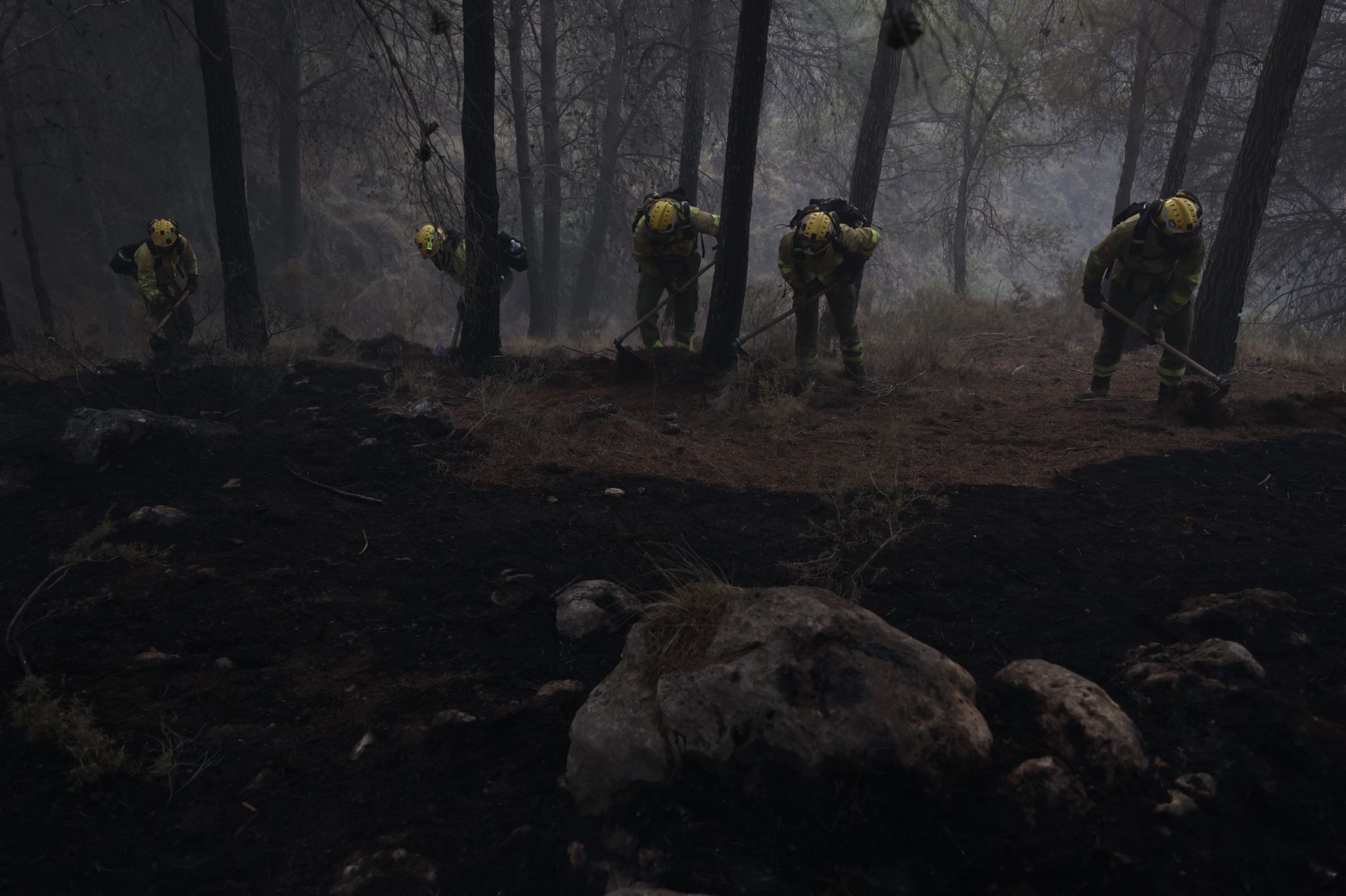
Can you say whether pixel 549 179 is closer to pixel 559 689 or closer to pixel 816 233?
pixel 816 233

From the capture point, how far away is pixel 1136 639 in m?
2.95

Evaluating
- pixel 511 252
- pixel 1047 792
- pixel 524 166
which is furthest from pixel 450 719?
pixel 524 166

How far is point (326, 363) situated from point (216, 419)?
8.78 feet

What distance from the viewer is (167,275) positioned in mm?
8680

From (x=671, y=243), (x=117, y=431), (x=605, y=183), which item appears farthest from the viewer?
(x=605, y=183)

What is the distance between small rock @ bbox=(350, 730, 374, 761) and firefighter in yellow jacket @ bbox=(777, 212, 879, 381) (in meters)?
5.66

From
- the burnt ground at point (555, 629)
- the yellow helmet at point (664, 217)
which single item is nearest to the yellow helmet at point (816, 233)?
the yellow helmet at point (664, 217)

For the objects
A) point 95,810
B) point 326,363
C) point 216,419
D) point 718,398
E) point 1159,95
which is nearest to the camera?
point 95,810

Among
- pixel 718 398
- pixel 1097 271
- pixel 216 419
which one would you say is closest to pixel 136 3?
pixel 216 419

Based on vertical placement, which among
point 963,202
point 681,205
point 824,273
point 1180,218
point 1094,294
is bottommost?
point 1094,294

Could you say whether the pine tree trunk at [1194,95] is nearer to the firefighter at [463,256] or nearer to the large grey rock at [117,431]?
the firefighter at [463,256]

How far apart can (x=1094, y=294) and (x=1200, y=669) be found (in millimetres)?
5179

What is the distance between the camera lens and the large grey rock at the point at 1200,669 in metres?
2.49

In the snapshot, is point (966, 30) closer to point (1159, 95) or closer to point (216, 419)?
point (1159, 95)
